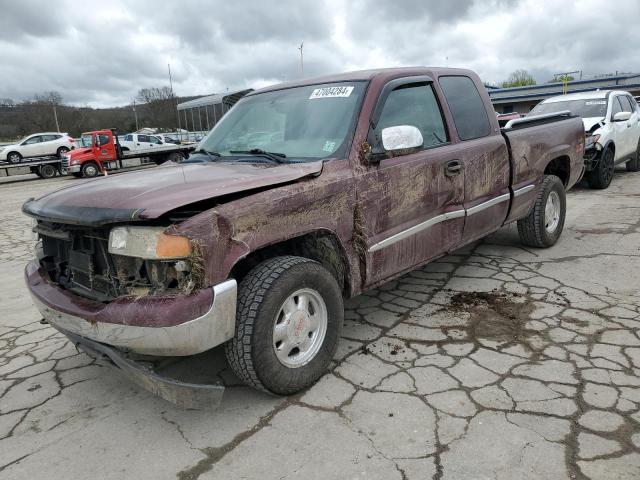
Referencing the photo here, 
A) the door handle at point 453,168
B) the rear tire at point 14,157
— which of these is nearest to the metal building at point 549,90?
the rear tire at point 14,157

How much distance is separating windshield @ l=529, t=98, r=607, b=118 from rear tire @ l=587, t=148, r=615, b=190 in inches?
31.6

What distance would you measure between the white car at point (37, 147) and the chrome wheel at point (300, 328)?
82.2 ft

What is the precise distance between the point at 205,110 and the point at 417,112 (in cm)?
2364

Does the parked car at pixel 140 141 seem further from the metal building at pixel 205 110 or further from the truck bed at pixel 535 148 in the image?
the truck bed at pixel 535 148

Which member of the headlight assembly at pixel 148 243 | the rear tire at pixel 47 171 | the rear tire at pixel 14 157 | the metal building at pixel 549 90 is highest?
the metal building at pixel 549 90

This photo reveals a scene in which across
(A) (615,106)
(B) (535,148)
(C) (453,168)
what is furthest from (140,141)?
(C) (453,168)

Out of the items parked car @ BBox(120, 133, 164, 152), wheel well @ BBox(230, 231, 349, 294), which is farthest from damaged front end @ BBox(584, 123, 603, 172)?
parked car @ BBox(120, 133, 164, 152)

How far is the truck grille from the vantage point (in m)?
2.36

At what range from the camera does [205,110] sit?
2559 cm

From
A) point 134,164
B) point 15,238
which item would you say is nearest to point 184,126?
point 134,164

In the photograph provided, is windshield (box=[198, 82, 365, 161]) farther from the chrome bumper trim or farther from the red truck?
the red truck

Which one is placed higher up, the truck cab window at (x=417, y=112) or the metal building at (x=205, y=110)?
the metal building at (x=205, y=110)

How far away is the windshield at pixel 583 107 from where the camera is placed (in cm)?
937

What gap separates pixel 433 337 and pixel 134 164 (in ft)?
86.0
